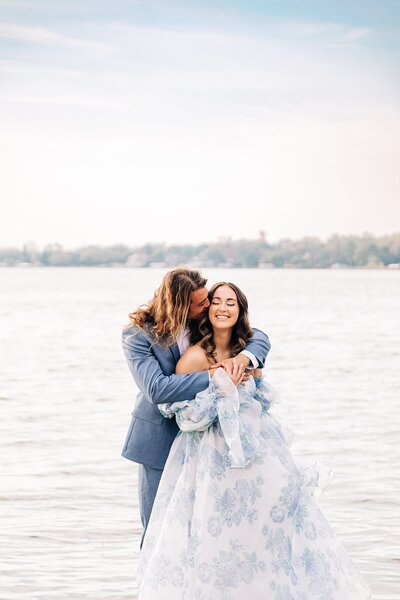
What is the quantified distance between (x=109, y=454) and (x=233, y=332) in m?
5.41

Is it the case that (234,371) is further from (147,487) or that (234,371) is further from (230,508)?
(147,487)

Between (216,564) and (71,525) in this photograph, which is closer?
(216,564)

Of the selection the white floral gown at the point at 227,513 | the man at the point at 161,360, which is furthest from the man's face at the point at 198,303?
the white floral gown at the point at 227,513

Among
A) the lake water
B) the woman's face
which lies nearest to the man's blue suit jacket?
the woman's face

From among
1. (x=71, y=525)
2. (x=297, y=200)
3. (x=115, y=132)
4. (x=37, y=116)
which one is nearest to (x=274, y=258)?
(x=297, y=200)

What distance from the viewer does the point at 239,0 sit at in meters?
61.3

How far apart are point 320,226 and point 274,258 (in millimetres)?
8920

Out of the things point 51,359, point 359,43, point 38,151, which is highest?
point 359,43

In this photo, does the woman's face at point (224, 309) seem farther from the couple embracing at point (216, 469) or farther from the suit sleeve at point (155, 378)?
the suit sleeve at point (155, 378)

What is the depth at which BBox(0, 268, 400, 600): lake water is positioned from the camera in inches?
206

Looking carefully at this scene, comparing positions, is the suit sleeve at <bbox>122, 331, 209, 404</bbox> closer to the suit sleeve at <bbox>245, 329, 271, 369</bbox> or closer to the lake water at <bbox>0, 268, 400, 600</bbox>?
the suit sleeve at <bbox>245, 329, 271, 369</bbox>

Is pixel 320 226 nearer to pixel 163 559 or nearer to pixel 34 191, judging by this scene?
pixel 34 191

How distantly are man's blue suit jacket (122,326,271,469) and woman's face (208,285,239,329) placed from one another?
12cm

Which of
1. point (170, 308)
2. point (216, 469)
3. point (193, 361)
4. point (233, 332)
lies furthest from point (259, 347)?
point (216, 469)
